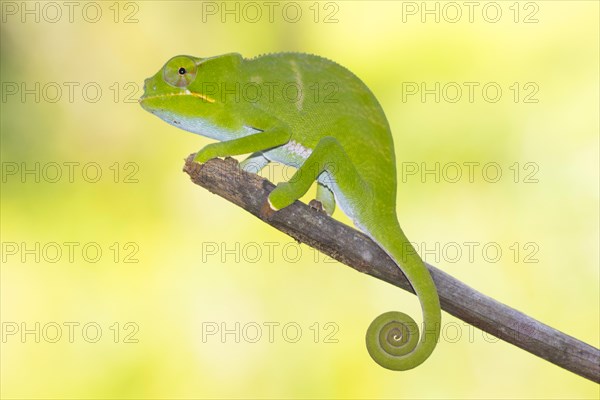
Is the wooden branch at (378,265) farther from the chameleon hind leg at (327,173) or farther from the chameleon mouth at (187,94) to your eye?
the chameleon mouth at (187,94)

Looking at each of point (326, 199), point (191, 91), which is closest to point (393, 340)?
point (326, 199)

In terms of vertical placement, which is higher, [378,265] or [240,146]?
[240,146]

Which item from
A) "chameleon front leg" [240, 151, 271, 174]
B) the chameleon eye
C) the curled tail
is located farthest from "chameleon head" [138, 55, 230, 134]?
the curled tail

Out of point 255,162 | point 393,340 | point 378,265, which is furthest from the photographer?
point 255,162

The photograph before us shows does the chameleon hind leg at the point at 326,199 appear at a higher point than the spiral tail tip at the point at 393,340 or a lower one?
higher

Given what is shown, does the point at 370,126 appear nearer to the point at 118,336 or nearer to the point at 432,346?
the point at 432,346

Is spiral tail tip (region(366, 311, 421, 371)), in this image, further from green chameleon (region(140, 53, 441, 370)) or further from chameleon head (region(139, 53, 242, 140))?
chameleon head (region(139, 53, 242, 140))

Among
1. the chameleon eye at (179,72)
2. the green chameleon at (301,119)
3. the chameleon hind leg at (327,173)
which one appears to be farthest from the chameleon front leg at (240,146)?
the chameleon eye at (179,72)

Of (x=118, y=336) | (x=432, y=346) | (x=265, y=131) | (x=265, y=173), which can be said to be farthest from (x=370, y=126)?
(x=118, y=336)

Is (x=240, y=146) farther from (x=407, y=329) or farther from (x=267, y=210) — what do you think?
(x=407, y=329)
